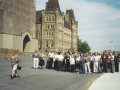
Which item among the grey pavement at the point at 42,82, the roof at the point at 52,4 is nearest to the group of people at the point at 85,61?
the grey pavement at the point at 42,82

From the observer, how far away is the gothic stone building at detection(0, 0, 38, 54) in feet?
143

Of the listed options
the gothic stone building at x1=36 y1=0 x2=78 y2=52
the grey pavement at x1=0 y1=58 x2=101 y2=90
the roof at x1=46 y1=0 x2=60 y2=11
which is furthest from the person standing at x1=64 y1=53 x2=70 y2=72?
the roof at x1=46 y1=0 x2=60 y2=11

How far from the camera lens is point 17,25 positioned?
4612 centimetres

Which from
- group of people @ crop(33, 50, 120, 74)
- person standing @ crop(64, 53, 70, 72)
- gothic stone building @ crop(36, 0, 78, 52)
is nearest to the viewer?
group of people @ crop(33, 50, 120, 74)

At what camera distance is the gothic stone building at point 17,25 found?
1713 inches

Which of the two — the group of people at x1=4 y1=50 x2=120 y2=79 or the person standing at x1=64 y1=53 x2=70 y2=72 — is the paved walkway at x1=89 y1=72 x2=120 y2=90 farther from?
the person standing at x1=64 y1=53 x2=70 y2=72

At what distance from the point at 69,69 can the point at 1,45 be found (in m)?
27.6

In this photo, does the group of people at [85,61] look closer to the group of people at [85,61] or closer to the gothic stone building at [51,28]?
the group of people at [85,61]

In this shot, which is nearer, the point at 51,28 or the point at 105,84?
the point at 105,84

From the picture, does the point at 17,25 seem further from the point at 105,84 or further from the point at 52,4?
the point at 52,4

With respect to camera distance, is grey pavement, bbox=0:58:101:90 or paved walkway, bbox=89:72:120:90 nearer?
paved walkway, bbox=89:72:120:90

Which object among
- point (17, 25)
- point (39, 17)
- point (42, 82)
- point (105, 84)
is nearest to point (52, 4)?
point (39, 17)

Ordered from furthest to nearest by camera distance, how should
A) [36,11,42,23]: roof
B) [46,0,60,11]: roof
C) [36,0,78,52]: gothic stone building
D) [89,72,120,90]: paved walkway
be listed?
1. [46,0,60,11]: roof
2. [36,11,42,23]: roof
3. [36,0,78,52]: gothic stone building
4. [89,72,120,90]: paved walkway

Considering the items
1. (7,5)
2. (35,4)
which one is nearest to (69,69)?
(7,5)
